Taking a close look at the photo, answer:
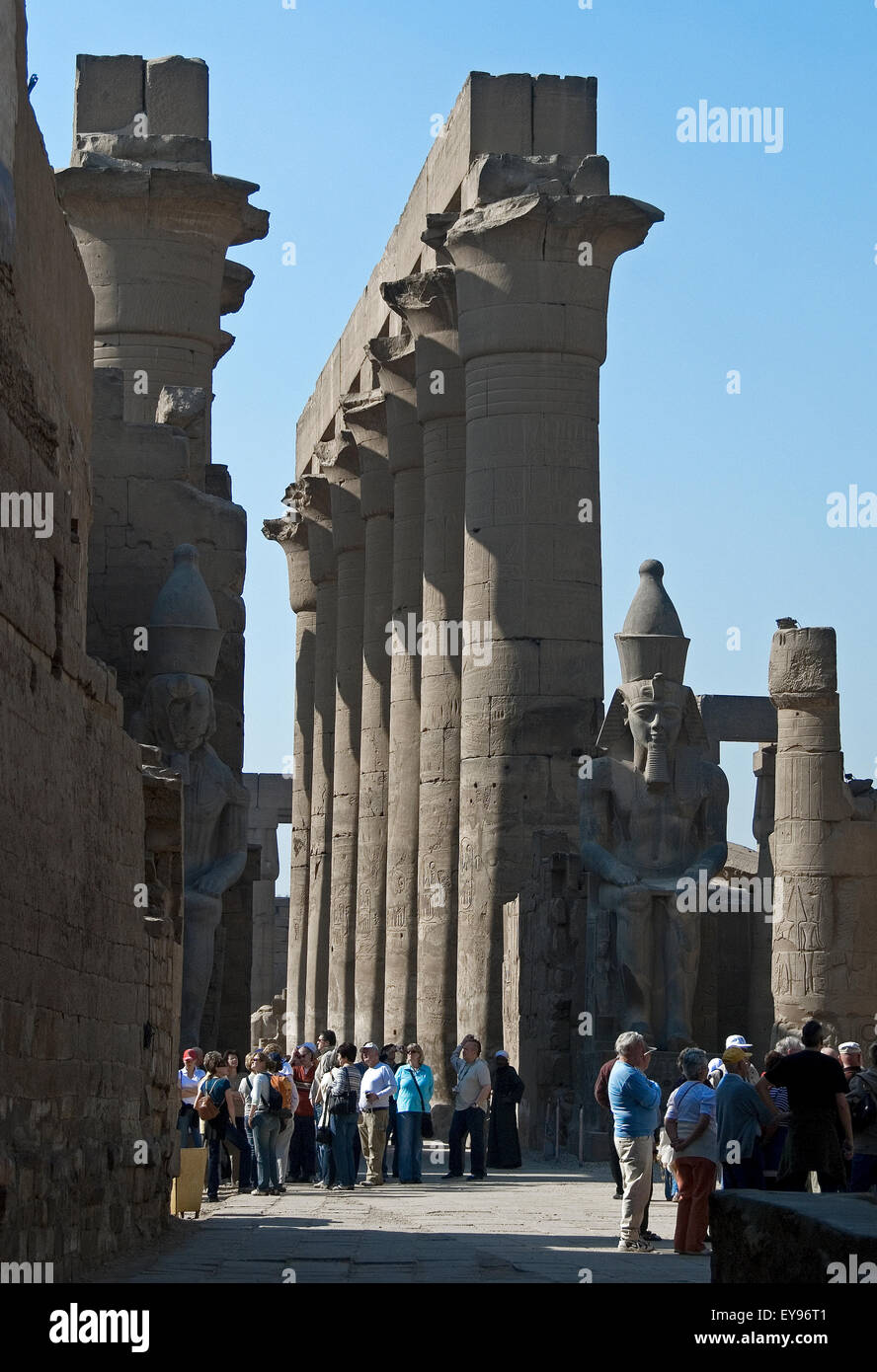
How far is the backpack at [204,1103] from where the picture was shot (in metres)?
15.1

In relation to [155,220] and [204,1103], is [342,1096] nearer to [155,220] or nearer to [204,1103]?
[204,1103]

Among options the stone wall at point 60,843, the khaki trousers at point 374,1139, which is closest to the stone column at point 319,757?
the khaki trousers at point 374,1139

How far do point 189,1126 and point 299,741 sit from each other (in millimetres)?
24837

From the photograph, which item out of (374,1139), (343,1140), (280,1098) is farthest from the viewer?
(374,1139)

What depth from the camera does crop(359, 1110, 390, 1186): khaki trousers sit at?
17.0 m

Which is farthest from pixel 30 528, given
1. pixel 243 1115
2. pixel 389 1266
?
pixel 243 1115

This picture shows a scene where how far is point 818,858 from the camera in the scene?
21062 mm

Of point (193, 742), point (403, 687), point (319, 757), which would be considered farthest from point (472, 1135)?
point (319, 757)

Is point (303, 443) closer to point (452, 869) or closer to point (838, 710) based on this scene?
point (452, 869)

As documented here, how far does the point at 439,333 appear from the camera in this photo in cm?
2650

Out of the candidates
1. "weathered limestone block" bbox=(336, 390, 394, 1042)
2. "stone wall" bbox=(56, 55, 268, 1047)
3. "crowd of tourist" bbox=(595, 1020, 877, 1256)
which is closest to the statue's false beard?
"stone wall" bbox=(56, 55, 268, 1047)

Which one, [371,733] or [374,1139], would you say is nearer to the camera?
[374,1139]

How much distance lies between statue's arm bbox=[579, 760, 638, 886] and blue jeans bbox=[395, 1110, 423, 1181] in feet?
9.75

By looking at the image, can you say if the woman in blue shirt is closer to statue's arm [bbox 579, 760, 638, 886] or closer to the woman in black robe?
the woman in black robe
